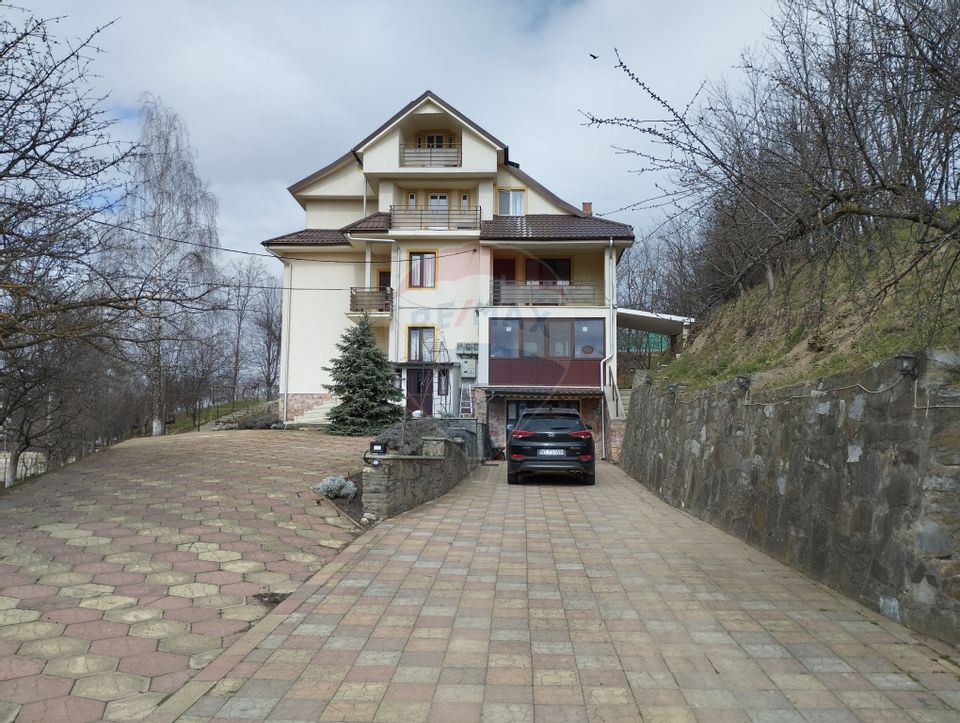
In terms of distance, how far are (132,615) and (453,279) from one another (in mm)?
19516

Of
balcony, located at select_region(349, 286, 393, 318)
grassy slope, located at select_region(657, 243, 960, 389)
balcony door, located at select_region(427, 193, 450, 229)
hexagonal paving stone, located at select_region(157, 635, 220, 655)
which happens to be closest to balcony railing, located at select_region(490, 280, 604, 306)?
balcony door, located at select_region(427, 193, 450, 229)

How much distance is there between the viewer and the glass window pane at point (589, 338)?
21.9 m

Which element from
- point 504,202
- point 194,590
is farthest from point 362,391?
point 194,590

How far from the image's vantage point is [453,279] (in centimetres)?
2328

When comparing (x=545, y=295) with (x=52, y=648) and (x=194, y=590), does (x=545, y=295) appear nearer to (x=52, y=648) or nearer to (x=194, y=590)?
(x=194, y=590)

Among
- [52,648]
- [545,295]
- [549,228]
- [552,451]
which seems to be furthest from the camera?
[549,228]

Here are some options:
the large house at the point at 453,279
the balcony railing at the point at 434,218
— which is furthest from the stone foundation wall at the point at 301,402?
the balcony railing at the point at 434,218

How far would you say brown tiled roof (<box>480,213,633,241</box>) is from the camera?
2277 centimetres

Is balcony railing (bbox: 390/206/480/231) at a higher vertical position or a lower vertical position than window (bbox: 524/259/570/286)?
higher

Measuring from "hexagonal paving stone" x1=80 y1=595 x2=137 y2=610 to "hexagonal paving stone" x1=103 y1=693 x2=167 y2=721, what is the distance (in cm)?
144

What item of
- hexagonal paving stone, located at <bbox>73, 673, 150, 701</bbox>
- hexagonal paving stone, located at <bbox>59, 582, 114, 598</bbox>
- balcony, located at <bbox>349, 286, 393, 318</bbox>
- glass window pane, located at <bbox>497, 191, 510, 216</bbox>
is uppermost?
glass window pane, located at <bbox>497, 191, 510, 216</bbox>

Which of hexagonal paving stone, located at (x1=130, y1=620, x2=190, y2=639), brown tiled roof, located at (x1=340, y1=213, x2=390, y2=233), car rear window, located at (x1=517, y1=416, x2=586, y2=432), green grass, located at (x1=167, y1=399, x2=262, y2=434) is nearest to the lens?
hexagonal paving stone, located at (x1=130, y1=620, x2=190, y2=639)

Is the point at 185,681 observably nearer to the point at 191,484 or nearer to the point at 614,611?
the point at 614,611

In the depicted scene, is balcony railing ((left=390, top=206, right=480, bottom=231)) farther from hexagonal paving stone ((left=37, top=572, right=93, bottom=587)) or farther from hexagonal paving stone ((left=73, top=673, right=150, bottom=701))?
hexagonal paving stone ((left=73, top=673, right=150, bottom=701))
